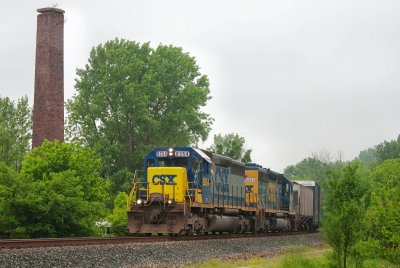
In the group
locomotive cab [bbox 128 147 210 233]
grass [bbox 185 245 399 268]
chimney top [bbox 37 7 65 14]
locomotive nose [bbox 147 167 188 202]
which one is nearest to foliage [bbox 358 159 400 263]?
grass [bbox 185 245 399 268]

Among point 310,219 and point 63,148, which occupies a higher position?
point 63,148

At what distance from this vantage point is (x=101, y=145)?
64.2 meters

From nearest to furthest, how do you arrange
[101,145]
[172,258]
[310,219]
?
[172,258] < [310,219] < [101,145]

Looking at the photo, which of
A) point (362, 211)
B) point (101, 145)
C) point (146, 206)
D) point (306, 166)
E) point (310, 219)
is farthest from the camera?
point (306, 166)

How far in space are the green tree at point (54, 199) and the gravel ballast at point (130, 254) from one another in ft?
21.4

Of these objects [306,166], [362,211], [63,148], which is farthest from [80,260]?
[306,166]

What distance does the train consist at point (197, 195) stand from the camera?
28438mm

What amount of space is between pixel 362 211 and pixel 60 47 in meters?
39.0

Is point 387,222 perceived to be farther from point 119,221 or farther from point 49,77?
point 49,77

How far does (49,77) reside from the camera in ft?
178

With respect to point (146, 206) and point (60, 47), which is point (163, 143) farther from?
point (146, 206)

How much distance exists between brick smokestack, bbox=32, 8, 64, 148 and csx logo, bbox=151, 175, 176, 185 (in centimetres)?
2631

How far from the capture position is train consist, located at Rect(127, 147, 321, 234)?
28.4m

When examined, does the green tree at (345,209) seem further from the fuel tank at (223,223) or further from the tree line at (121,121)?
the tree line at (121,121)
